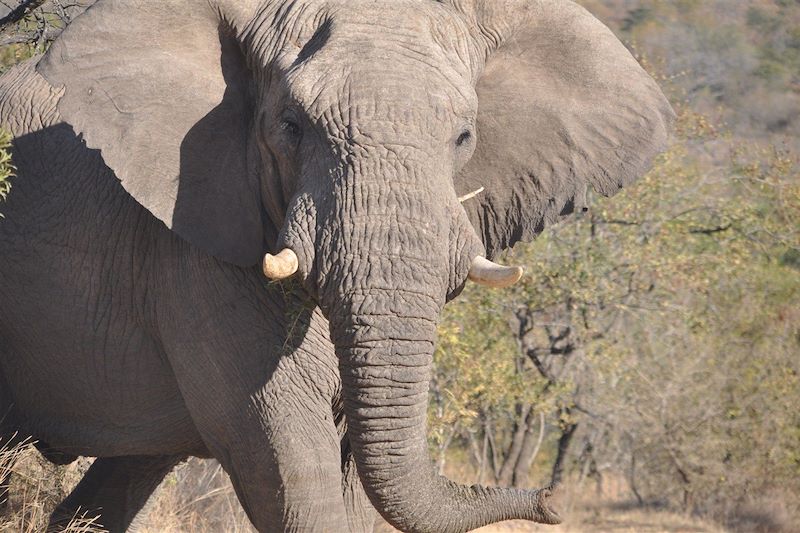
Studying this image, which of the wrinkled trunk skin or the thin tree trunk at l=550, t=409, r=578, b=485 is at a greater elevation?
the wrinkled trunk skin

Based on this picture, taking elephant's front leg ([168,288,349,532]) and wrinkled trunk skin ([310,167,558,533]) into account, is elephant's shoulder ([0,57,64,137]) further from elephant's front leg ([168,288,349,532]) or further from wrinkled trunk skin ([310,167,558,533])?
wrinkled trunk skin ([310,167,558,533])

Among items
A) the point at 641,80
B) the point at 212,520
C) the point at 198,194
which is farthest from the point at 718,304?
the point at 198,194

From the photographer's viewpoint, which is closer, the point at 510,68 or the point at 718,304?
the point at 510,68

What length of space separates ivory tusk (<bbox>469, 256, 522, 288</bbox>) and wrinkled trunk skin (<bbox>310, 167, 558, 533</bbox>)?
0.15 ft

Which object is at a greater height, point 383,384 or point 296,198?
point 296,198

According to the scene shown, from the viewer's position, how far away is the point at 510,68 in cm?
476

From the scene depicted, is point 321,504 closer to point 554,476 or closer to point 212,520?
point 212,520

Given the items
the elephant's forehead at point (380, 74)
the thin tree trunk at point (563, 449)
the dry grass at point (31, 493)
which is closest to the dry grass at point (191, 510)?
the dry grass at point (31, 493)

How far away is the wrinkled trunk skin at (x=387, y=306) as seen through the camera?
3.78 metres

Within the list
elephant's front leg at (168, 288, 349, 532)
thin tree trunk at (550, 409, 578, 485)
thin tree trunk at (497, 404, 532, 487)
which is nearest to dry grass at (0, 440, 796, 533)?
thin tree trunk at (550, 409, 578, 485)

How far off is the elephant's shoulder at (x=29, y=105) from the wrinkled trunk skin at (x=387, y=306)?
1806 mm

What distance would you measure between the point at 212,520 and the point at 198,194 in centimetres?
340

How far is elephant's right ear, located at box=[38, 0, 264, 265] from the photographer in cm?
436

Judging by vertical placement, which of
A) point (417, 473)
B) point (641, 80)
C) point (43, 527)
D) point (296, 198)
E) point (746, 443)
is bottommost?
point (746, 443)
